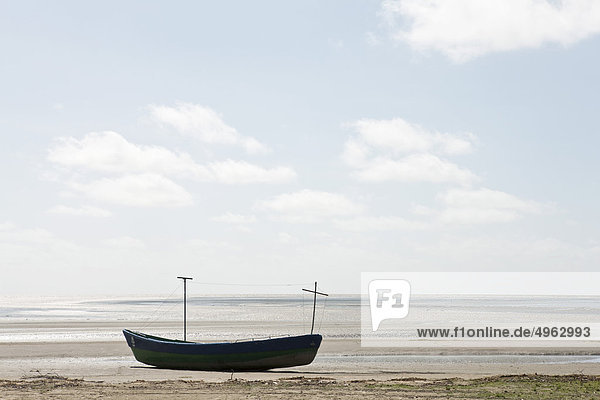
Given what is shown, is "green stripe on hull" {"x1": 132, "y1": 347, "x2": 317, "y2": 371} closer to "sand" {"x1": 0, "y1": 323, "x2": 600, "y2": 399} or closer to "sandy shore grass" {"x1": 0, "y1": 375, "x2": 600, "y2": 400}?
"sand" {"x1": 0, "y1": 323, "x2": 600, "y2": 399}

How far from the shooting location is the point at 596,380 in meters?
24.5

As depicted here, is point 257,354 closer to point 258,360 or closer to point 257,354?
point 257,354

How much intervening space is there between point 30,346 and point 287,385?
25101 mm

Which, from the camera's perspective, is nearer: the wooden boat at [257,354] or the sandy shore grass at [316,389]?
the sandy shore grass at [316,389]

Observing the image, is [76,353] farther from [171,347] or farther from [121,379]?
[121,379]

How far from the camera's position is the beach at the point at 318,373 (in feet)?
71.4

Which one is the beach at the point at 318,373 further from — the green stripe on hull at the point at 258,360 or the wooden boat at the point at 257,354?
the wooden boat at the point at 257,354

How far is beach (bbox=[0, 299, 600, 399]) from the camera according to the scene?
2177cm

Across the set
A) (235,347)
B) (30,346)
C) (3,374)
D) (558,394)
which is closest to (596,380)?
(558,394)

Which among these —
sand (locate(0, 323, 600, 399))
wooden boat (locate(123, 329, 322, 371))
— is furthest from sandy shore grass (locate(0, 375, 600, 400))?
wooden boat (locate(123, 329, 322, 371))

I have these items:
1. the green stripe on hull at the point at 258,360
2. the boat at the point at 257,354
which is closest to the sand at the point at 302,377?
the green stripe on hull at the point at 258,360

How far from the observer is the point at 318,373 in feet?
94.5

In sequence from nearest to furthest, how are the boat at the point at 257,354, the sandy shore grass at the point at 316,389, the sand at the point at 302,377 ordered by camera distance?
the sandy shore grass at the point at 316,389, the sand at the point at 302,377, the boat at the point at 257,354

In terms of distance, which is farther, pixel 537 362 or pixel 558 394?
pixel 537 362
